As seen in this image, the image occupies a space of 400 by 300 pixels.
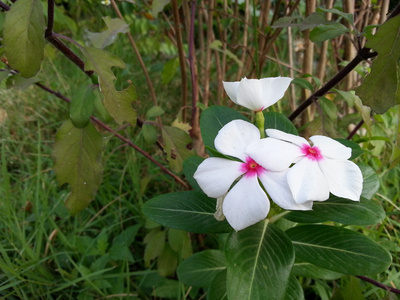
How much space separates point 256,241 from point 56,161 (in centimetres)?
53

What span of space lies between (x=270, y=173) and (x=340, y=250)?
0.31m

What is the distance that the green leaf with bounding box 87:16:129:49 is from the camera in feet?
Result: 3.18

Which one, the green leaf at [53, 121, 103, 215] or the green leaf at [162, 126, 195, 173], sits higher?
the green leaf at [53, 121, 103, 215]

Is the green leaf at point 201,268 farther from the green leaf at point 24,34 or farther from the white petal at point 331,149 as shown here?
the green leaf at point 24,34

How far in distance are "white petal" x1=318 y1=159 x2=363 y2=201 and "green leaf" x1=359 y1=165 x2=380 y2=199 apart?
0.21 metres

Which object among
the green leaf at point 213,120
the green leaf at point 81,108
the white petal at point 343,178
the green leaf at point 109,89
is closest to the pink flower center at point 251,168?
the white petal at point 343,178

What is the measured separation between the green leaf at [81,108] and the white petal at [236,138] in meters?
0.37

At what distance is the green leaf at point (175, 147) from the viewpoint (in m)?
1.10

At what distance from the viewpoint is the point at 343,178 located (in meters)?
0.63

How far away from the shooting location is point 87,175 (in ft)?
3.02

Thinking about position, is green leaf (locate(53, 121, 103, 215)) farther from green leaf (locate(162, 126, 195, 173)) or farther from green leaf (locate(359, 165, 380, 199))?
green leaf (locate(359, 165, 380, 199))

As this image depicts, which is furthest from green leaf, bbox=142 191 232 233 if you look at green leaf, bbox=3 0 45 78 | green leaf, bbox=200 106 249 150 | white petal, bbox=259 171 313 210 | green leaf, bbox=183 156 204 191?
green leaf, bbox=3 0 45 78

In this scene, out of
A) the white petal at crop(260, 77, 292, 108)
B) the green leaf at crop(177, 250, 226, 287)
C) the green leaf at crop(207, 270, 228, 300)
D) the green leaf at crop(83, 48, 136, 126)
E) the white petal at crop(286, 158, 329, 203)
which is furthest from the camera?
the green leaf at crop(177, 250, 226, 287)

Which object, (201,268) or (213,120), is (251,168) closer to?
(213,120)
